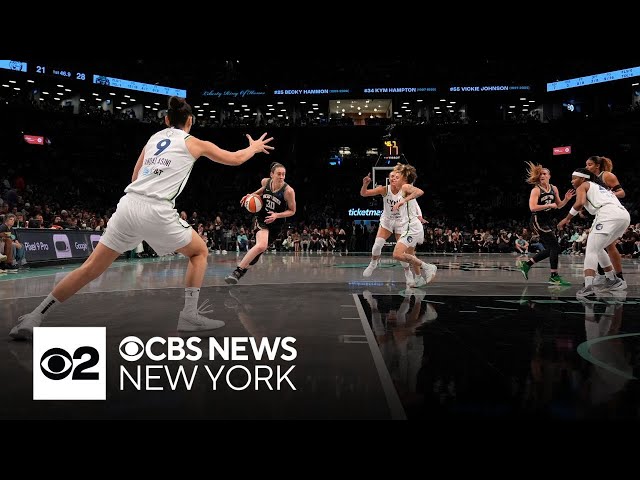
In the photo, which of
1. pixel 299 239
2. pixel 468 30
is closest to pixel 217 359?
pixel 468 30

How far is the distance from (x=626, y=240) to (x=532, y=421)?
22092 millimetres

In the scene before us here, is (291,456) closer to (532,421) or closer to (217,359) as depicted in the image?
(532,421)

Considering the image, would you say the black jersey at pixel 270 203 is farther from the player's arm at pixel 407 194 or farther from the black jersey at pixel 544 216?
the black jersey at pixel 544 216

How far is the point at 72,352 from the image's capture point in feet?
9.37

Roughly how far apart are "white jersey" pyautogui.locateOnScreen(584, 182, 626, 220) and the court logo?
248 inches

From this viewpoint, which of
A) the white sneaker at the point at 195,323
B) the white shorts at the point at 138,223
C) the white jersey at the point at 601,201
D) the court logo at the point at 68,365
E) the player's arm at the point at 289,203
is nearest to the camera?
the court logo at the point at 68,365

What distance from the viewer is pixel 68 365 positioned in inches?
104

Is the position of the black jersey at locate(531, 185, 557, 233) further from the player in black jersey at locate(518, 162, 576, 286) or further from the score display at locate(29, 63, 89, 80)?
the score display at locate(29, 63, 89, 80)

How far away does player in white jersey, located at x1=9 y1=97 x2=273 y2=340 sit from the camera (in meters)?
3.63

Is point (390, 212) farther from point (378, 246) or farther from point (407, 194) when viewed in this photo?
point (378, 246)

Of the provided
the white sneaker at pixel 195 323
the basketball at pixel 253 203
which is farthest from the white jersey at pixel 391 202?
the white sneaker at pixel 195 323

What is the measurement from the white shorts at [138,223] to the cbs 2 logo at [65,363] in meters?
0.92

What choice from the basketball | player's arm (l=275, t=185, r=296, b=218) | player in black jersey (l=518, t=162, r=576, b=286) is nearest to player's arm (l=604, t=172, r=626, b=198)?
player in black jersey (l=518, t=162, r=576, b=286)

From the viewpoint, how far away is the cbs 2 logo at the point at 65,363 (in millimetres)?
2527
